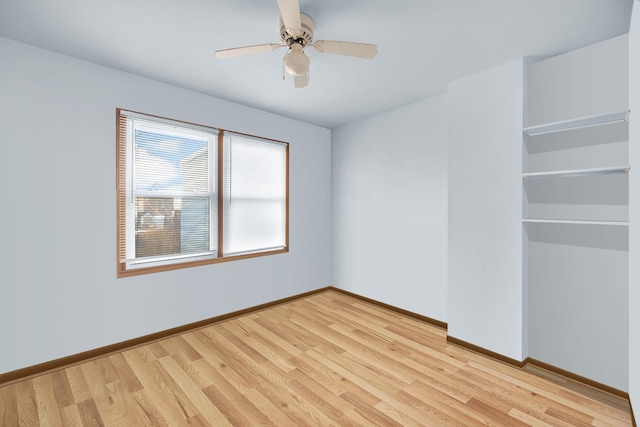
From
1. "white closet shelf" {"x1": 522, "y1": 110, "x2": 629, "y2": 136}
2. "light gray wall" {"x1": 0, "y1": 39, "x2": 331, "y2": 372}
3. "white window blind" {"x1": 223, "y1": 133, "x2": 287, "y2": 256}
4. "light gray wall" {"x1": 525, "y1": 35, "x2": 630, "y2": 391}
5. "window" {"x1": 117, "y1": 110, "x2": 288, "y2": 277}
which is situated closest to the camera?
"white closet shelf" {"x1": 522, "y1": 110, "x2": 629, "y2": 136}

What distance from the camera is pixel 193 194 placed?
310cm

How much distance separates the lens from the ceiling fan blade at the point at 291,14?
1415mm

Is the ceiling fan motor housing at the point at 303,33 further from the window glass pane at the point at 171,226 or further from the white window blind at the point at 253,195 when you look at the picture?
the window glass pane at the point at 171,226

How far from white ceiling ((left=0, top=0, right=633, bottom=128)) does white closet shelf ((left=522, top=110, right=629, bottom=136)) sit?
0.64m

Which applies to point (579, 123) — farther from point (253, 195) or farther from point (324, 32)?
point (253, 195)

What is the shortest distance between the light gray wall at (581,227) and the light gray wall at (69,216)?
3.32 m

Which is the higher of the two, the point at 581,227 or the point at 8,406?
the point at 581,227

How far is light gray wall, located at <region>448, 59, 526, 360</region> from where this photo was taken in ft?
7.75

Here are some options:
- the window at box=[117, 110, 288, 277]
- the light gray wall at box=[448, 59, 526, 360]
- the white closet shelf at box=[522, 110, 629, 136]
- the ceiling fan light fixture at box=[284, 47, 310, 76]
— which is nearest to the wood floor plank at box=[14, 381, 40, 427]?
the window at box=[117, 110, 288, 277]

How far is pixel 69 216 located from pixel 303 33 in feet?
8.07
